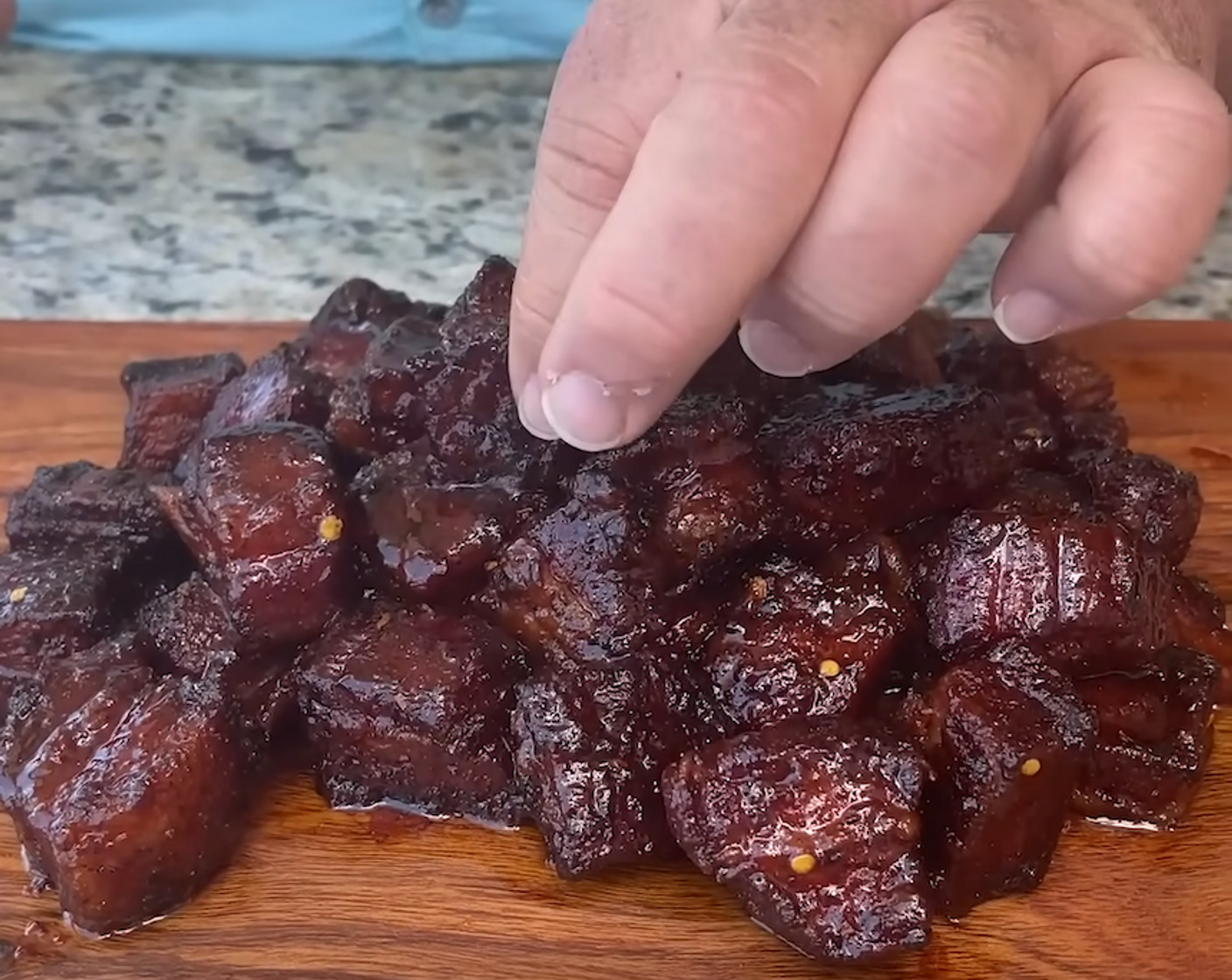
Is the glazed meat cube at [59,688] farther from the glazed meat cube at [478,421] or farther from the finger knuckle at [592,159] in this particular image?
the finger knuckle at [592,159]

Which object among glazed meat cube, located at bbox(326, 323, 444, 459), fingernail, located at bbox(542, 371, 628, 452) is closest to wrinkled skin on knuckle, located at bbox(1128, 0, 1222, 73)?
fingernail, located at bbox(542, 371, 628, 452)

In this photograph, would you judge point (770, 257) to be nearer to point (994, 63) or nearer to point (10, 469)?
point (994, 63)

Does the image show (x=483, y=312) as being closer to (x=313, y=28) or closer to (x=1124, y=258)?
(x=1124, y=258)

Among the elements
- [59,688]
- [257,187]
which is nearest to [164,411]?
[59,688]

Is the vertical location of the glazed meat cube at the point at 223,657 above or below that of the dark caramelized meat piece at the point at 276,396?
below

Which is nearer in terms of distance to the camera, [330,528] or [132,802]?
[132,802]

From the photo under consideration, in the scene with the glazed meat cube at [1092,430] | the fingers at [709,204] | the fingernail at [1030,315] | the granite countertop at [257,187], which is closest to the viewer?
the fingers at [709,204]

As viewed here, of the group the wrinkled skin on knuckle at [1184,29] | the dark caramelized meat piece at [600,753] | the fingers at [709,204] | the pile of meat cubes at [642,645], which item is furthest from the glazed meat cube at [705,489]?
the wrinkled skin on knuckle at [1184,29]
